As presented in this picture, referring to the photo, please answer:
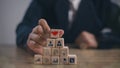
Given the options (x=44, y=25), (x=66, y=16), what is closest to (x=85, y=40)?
(x=66, y=16)

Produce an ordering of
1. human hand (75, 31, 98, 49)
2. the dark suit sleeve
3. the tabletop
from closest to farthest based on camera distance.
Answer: the tabletop < the dark suit sleeve < human hand (75, 31, 98, 49)

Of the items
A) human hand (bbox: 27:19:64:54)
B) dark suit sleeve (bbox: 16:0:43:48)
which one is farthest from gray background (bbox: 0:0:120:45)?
human hand (bbox: 27:19:64:54)

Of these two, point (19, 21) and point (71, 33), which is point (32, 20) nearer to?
point (19, 21)

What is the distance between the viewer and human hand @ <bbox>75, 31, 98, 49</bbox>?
1.43 m

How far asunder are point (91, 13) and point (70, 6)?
0.09 meters

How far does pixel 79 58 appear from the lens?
1.28 meters

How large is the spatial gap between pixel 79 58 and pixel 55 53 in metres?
0.12

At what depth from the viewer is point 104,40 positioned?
1468 mm

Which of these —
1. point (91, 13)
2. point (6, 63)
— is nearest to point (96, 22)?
point (91, 13)

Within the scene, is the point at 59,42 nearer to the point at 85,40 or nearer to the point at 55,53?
the point at 55,53

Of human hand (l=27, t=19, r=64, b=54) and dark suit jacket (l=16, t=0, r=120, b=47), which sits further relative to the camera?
dark suit jacket (l=16, t=0, r=120, b=47)

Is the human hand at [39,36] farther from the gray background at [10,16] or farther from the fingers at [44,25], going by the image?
the gray background at [10,16]

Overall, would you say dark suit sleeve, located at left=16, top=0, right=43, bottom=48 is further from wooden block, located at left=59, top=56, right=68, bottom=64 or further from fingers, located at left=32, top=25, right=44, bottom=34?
wooden block, located at left=59, top=56, right=68, bottom=64

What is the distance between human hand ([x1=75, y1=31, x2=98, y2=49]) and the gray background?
0.25 m
